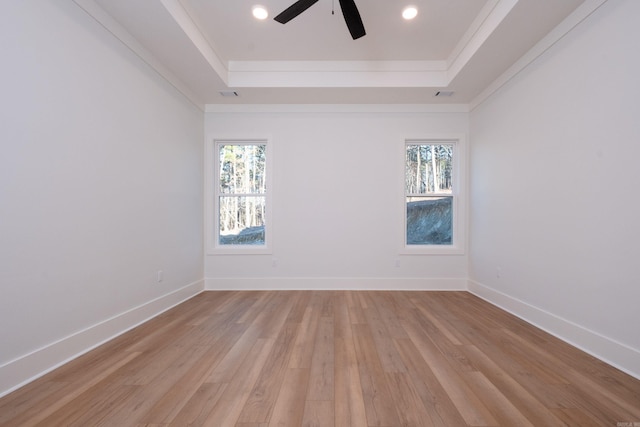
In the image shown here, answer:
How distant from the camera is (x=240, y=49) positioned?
3.17 m

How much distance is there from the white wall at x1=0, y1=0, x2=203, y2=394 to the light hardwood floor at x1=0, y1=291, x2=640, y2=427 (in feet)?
0.94

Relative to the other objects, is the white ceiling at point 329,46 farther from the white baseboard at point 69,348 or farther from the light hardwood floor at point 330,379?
the light hardwood floor at point 330,379

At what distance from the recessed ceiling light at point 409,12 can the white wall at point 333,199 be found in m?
1.45

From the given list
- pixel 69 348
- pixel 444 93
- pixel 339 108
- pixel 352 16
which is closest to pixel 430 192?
pixel 444 93

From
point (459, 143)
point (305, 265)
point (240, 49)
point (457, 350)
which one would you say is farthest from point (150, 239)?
point (459, 143)

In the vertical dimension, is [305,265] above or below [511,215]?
below

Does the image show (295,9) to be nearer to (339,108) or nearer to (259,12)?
(259,12)

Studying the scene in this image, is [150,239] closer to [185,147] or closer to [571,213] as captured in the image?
[185,147]

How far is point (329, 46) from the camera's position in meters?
3.09

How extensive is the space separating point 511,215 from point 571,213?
29.5 inches

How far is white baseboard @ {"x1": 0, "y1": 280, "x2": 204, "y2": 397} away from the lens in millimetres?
1575

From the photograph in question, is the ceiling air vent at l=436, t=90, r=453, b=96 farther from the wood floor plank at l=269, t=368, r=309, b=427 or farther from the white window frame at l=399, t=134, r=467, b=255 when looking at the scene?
the wood floor plank at l=269, t=368, r=309, b=427

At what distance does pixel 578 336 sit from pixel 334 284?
255 centimetres

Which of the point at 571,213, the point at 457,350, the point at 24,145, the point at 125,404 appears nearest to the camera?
the point at 125,404
